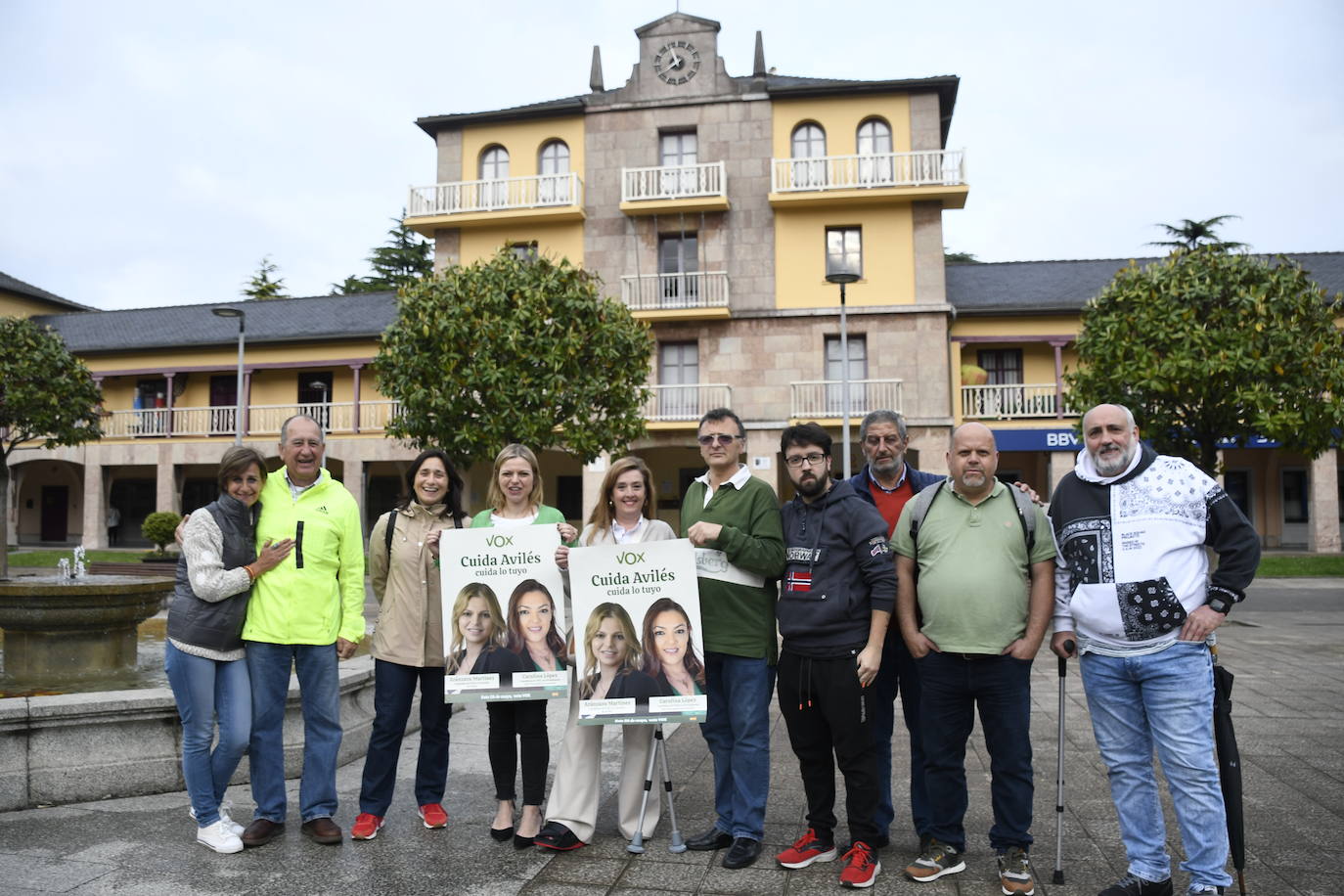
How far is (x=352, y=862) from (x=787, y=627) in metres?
2.32

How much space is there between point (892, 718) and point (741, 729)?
2.46ft

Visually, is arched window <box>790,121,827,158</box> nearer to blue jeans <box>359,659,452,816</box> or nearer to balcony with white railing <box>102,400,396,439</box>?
balcony with white railing <box>102,400,396,439</box>

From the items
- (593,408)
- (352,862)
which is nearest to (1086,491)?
(352,862)

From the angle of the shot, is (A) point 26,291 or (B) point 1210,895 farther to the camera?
(A) point 26,291

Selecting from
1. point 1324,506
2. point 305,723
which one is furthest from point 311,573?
point 1324,506

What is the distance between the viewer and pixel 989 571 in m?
4.25

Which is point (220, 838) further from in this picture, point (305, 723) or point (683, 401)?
point (683, 401)

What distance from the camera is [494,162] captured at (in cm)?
2753

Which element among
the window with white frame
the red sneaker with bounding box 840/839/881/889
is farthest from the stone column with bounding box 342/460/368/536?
the red sneaker with bounding box 840/839/881/889

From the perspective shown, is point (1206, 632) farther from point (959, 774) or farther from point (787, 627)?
point (787, 627)

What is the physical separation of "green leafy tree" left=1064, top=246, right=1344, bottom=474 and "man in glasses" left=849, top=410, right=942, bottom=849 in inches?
487

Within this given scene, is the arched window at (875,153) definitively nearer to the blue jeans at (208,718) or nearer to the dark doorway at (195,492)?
the blue jeans at (208,718)

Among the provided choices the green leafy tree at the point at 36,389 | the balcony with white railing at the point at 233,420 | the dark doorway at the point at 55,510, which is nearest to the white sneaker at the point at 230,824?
the green leafy tree at the point at 36,389

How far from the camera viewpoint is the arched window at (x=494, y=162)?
2748 cm
